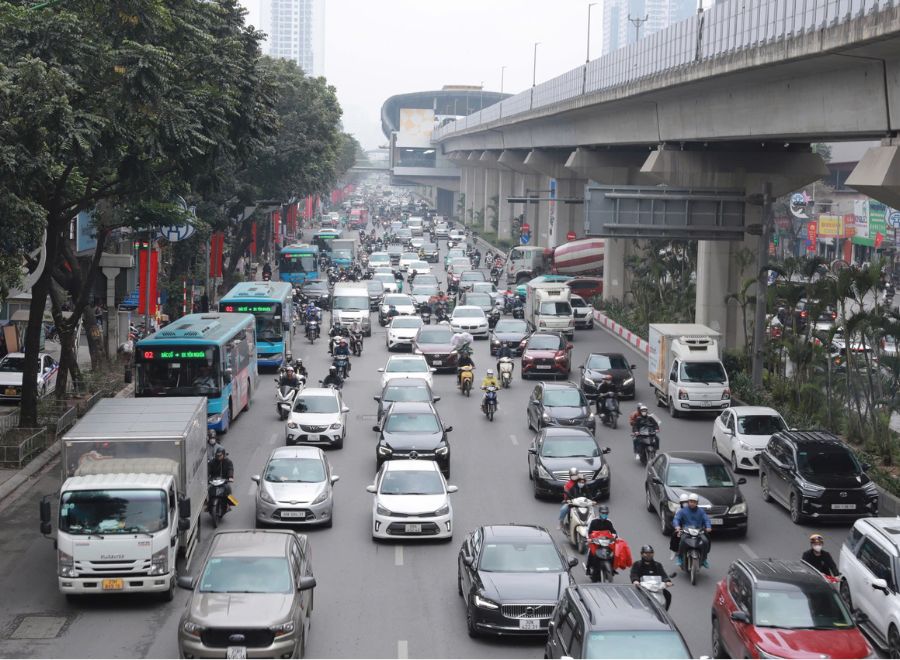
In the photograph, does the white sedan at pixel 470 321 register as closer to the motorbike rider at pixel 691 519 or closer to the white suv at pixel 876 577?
the motorbike rider at pixel 691 519

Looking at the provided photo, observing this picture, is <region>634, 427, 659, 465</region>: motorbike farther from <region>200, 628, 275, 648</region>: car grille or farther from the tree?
<region>200, 628, 275, 648</region>: car grille

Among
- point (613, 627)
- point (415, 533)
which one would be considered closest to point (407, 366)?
point (415, 533)

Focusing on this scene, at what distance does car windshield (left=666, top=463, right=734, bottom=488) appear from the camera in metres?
22.9

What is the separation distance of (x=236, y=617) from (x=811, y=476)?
42.5 ft

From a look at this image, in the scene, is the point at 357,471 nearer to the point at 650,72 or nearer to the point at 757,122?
the point at 757,122

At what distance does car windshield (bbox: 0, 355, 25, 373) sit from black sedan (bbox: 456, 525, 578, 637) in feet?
73.4

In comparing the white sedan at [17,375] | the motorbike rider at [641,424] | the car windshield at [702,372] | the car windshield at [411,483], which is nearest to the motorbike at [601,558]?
the car windshield at [411,483]

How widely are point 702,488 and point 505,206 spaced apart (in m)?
94.0

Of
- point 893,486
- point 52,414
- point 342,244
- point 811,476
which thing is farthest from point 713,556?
point 342,244

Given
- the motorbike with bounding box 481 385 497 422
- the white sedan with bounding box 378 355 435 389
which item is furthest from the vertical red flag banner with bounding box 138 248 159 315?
the motorbike with bounding box 481 385 497 422

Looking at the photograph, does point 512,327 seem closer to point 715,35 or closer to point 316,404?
point 715,35

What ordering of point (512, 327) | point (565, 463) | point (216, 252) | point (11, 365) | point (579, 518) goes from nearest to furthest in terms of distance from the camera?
1. point (579, 518)
2. point (565, 463)
3. point (11, 365)
4. point (512, 327)
5. point (216, 252)

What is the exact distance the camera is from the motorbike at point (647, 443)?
29.2 metres

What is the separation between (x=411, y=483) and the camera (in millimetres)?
22391
